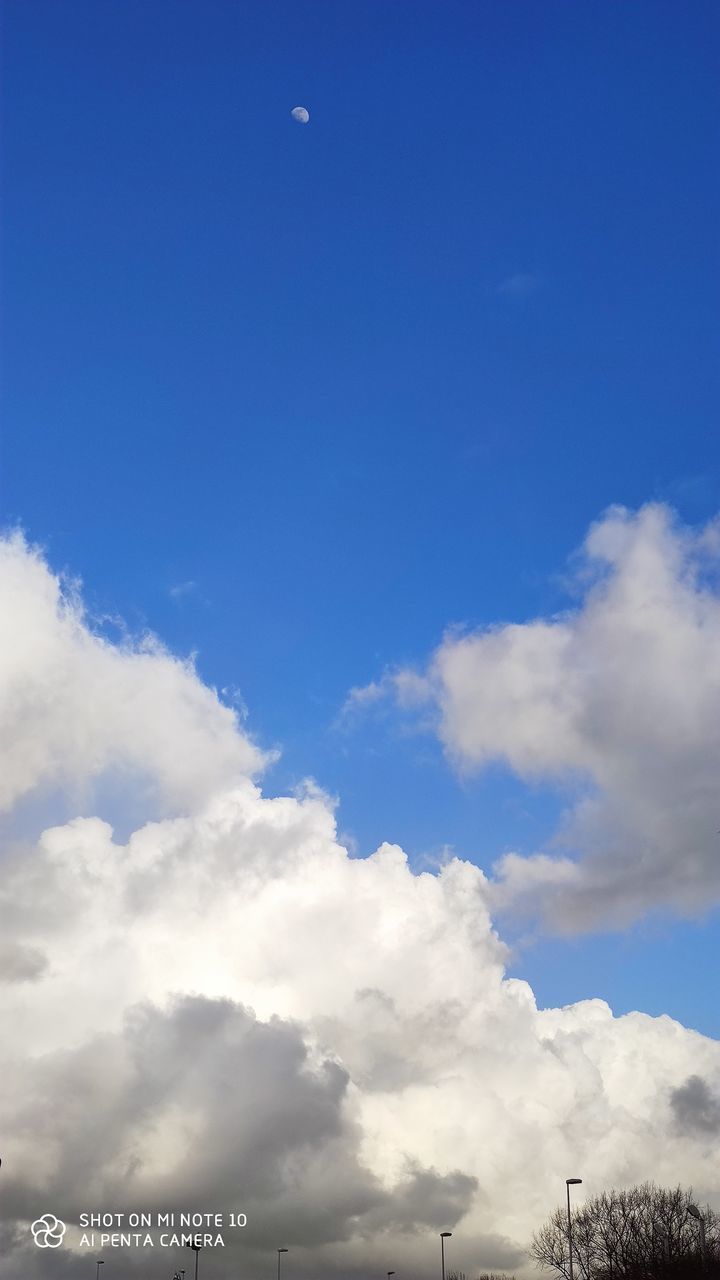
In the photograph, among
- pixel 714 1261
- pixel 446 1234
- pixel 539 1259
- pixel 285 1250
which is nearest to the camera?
pixel 714 1261

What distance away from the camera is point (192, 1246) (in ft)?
502

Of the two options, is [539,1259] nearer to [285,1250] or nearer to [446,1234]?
[446,1234]

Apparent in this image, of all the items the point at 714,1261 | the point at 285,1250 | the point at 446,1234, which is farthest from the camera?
the point at 285,1250

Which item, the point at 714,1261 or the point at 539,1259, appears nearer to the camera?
the point at 714,1261

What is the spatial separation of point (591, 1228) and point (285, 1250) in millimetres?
86298

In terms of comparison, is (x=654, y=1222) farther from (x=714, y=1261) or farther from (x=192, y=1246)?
(x=192, y=1246)

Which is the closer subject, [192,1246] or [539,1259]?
[539,1259]

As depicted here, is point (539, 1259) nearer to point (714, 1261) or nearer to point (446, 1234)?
point (714, 1261)

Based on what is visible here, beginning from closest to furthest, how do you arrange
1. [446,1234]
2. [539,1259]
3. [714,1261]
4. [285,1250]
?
[714,1261] → [539,1259] → [446,1234] → [285,1250]

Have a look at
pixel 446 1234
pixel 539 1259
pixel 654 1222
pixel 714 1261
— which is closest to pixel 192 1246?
pixel 446 1234

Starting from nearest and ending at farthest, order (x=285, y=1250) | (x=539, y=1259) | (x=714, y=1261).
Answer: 1. (x=714, y=1261)
2. (x=539, y=1259)
3. (x=285, y=1250)

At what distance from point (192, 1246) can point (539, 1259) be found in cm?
5944

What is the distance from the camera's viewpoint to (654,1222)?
119 m

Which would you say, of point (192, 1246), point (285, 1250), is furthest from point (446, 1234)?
point (285, 1250)
